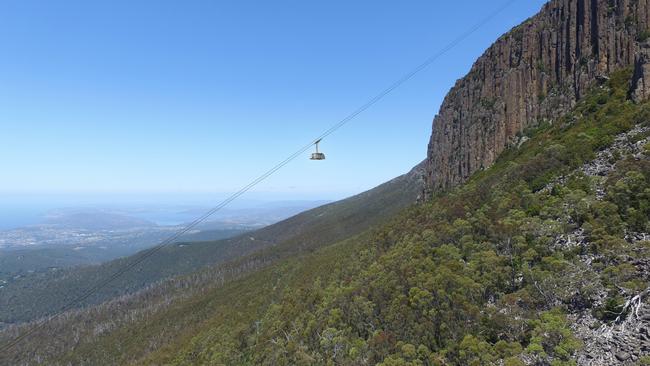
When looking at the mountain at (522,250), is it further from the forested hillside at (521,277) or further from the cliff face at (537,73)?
the cliff face at (537,73)

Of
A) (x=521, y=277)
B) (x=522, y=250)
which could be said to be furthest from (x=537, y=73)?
(x=521, y=277)

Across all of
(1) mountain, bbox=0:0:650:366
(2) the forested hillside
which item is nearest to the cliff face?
(1) mountain, bbox=0:0:650:366

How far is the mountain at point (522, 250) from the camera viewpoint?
60.9 ft

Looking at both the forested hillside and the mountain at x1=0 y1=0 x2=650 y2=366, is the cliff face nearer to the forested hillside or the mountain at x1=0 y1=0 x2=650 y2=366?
the mountain at x1=0 y1=0 x2=650 y2=366

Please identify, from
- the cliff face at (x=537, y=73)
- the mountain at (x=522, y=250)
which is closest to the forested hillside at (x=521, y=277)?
the mountain at (x=522, y=250)

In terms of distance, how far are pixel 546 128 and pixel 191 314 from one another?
111403mm

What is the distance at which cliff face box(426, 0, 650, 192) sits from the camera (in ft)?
158

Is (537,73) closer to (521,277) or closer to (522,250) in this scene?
(522,250)

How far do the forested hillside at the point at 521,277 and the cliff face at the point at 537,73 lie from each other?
13.4 ft

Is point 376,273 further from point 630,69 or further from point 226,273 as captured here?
point 226,273

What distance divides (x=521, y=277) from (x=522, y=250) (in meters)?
2.47

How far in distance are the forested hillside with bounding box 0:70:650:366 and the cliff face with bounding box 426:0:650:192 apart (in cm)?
407

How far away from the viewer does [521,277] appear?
79.3 feet

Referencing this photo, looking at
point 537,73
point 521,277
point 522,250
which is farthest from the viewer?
point 537,73
